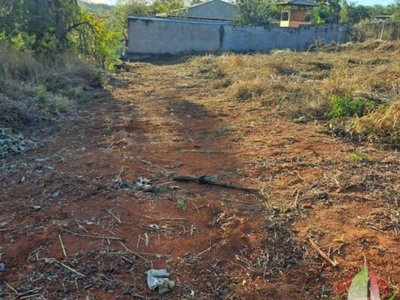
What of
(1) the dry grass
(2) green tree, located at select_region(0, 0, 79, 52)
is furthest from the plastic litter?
(2) green tree, located at select_region(0, 0, 79, 52)

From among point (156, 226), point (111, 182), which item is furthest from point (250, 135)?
point (156, 226)

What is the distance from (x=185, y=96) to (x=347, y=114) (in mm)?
3288

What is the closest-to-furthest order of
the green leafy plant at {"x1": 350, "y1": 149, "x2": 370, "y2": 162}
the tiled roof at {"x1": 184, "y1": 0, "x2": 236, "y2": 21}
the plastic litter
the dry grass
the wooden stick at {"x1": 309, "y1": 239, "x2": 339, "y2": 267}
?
1. the plastic litter
2. the wooden stick at {"x1": 309, "y1": 239, "x2": 339, "y2": 267}
3. the green leafy plant at {"x1": 350, "y1": 149, "x2": 370, "y2": 162}
4. the dry grass
5. the tiled roof at {"x1": 184, "y1": 0, "x2": 236, "y2": 21}

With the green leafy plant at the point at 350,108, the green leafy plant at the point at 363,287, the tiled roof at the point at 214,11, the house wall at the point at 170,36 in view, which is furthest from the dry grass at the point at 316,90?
the tiled roof at the point at 214,11

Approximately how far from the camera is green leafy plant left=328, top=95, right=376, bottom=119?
4730mm

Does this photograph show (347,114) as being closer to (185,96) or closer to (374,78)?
(374,78)

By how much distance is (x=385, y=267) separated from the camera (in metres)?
2.02

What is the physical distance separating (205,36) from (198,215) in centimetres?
1607

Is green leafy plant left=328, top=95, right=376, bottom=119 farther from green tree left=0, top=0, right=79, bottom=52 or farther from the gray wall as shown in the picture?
the gray wall

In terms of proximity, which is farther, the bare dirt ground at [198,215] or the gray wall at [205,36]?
the gray wall at [205,36]

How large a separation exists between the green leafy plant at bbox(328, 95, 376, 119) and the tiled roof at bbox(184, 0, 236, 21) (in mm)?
25339

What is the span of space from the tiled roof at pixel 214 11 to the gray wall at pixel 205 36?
37.5 feet

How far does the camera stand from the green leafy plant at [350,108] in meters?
4.73

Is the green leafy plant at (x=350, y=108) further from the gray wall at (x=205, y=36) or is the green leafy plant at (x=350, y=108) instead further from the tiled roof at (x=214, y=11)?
the tiled roof at (x=214, y=11)
